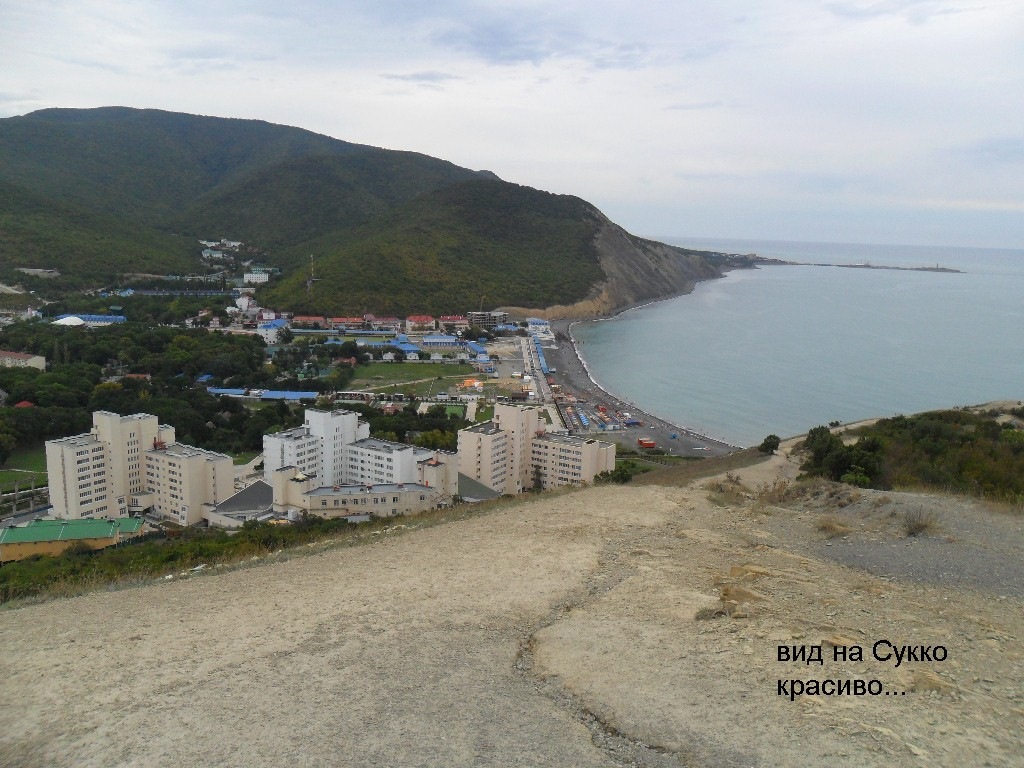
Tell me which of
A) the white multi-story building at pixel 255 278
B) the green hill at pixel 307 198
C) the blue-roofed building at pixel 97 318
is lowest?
the blue-roofed building at pixel 97 318

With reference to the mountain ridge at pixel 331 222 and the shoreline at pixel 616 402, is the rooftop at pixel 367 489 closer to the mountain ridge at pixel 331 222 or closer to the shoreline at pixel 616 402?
the shoreline at pixel 616 402

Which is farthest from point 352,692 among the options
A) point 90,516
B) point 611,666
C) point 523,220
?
point 523,220

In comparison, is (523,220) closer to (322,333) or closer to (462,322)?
(462,322)

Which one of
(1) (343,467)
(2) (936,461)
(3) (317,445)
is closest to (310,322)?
(1) (343,467)

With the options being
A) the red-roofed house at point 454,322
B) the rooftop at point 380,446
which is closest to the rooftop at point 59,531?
the rooftop at point 380,446

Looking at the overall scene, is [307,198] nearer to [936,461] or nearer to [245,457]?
[245,457]

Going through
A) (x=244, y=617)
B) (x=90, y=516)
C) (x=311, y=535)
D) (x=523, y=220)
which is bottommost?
(x=90, y=516)
